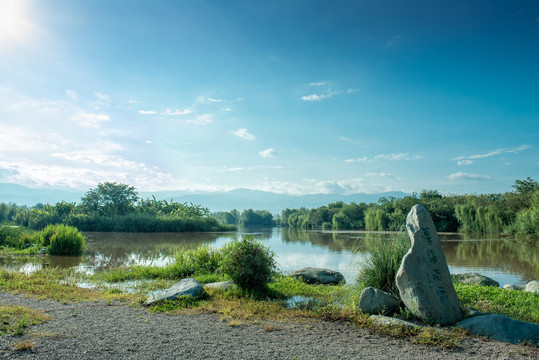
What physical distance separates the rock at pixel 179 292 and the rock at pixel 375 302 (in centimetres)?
350

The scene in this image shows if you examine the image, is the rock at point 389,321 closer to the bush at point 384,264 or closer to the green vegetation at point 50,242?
the bush at point 384,264

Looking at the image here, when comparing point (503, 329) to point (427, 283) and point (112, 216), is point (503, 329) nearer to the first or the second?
point (427, 283)

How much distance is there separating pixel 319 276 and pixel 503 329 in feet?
19.6

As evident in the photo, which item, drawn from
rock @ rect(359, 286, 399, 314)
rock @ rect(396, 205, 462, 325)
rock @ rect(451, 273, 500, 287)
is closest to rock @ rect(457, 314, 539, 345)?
rock @ rect(396, 205, 462, 325)

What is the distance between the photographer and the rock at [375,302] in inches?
243

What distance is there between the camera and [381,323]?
18.1ft

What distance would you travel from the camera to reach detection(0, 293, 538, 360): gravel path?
432cm

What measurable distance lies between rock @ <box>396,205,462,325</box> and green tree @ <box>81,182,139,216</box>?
178ft

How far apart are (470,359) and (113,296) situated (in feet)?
23.0

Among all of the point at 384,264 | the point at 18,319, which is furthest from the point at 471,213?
the point at 18,319

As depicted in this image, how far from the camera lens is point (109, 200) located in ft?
184

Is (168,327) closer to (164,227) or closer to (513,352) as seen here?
(513,352)

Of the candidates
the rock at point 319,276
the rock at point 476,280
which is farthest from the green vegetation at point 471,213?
the rock at point 319,276

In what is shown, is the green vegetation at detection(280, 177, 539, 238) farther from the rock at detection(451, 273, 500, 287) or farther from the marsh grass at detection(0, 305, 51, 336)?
the marsh grass at detection(0, 305, 51, 336)
